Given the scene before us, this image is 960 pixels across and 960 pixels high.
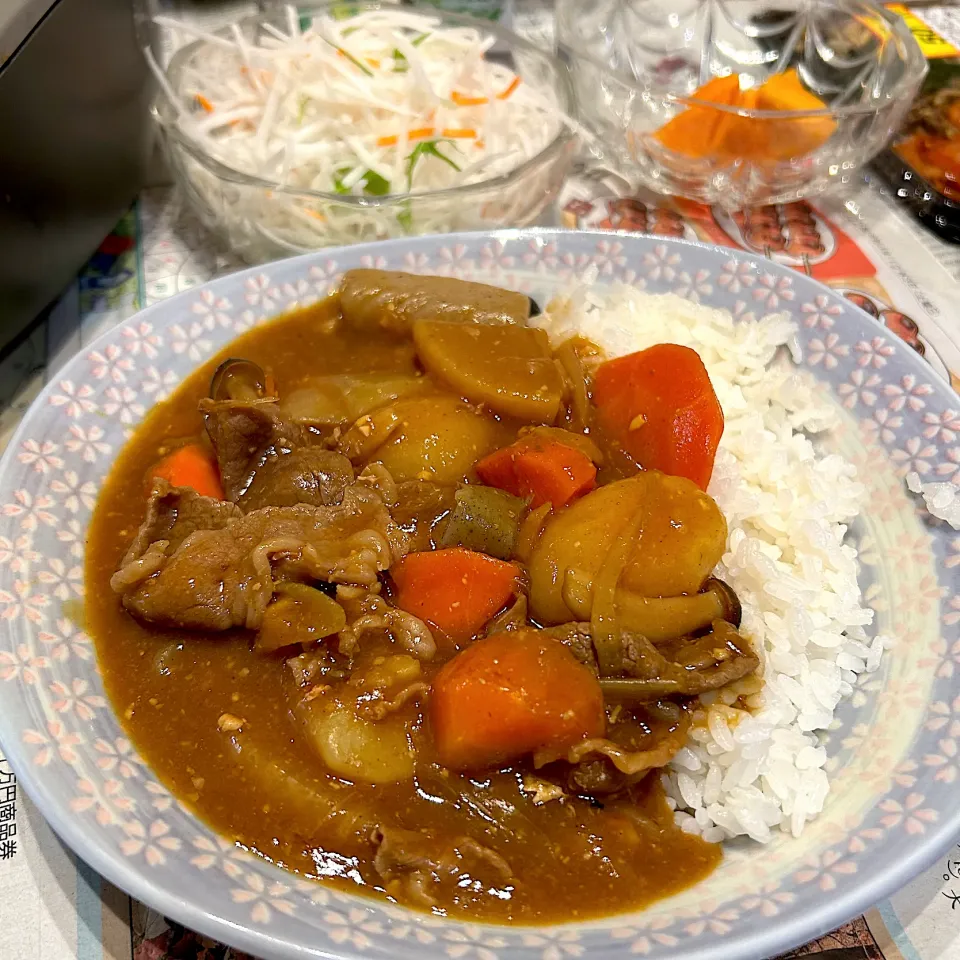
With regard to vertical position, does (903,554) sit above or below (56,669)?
above

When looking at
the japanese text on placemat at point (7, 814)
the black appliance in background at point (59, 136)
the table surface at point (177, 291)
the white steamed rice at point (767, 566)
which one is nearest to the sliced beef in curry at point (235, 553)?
the japanese text on placemat at point (7, 814)

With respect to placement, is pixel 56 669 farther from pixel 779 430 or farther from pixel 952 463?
pixel 952 463

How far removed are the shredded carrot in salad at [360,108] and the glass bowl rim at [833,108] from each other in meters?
0.35

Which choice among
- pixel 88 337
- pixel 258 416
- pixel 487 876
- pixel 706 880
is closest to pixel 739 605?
pixel 706 880

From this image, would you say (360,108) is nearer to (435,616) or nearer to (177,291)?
(177,291)

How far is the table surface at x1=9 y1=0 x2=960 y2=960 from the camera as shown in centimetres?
203

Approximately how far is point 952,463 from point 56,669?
268cm

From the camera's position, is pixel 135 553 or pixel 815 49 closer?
pixel 135 553

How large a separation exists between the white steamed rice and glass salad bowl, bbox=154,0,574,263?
80cm

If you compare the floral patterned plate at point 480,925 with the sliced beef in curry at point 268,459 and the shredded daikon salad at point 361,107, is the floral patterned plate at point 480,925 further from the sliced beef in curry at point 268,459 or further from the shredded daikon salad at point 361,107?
the shredded daikon salad at point 361,107

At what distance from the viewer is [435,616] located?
7.58ft

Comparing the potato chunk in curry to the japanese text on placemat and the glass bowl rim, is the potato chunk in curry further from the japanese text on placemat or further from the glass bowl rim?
the glass bowl rim

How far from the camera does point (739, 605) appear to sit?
239 centimetres

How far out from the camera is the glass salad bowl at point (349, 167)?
142 inches
